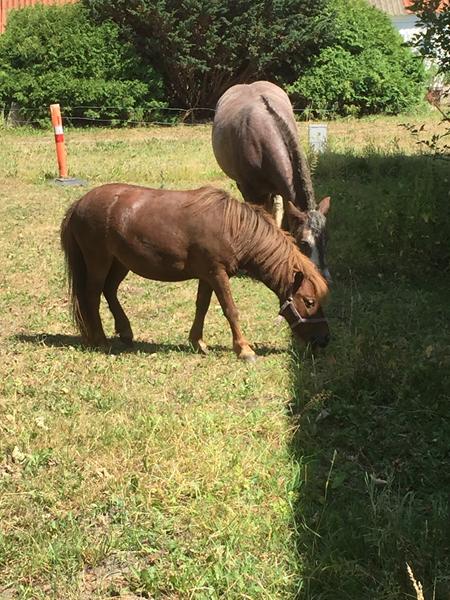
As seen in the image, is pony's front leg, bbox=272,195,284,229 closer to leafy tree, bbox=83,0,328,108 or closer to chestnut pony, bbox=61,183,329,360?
chestnut pony, bbox=61,183,329,360

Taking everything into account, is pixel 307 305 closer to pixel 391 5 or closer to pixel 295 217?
pixel 295 217

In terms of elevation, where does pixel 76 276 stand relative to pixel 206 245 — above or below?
below

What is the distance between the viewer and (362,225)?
8578 millimetres

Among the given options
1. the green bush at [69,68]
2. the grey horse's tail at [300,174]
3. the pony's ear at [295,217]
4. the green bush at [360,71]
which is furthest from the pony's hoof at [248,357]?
the green bush at [360,71]

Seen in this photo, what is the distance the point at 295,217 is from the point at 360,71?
16.7 meters

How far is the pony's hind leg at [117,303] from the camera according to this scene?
19.0ft

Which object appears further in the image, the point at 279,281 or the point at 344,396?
the point at 279,281

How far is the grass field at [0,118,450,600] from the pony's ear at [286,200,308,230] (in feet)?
2.61

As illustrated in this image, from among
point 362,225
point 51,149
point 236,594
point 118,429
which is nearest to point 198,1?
point 51,149

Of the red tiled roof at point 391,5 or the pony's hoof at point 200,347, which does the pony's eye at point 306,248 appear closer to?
the pony's hoof at point 200,347

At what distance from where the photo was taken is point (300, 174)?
7336 mm

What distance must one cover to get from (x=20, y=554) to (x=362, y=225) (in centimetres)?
642

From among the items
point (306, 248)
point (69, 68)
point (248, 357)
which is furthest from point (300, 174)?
point (69, 68)

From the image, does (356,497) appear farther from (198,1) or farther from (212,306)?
(198,1)
